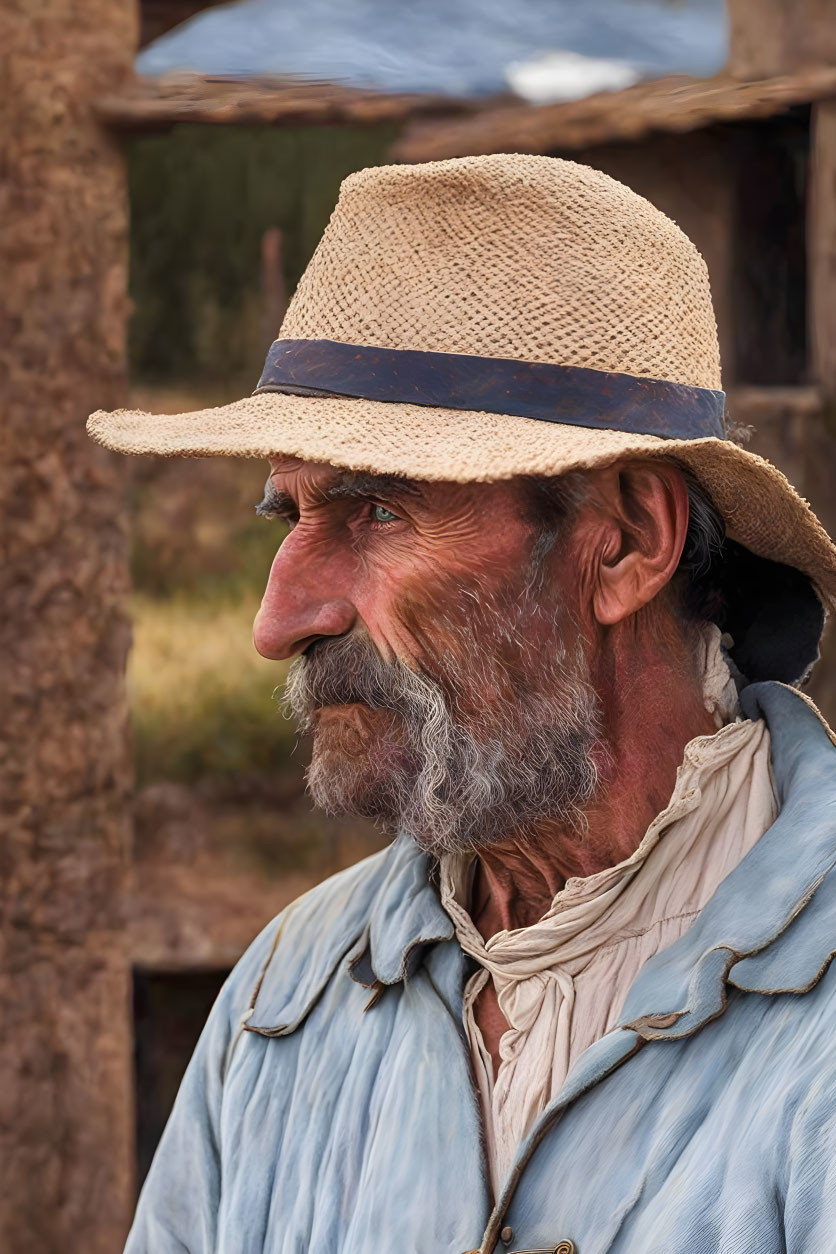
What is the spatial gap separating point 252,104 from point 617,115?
3.09ft

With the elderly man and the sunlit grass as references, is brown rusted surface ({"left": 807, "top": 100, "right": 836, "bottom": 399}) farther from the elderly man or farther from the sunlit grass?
the elderly man

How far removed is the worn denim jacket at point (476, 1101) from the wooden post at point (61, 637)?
72.8 inches

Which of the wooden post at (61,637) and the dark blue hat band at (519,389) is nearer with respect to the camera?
the dark blue hat band at (519,389)

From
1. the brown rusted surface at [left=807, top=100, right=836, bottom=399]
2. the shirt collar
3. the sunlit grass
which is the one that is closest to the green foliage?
the sunlit grass

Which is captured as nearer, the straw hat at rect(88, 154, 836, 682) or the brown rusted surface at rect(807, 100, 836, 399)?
the straw hat at rect(88, 154, 836, 682)

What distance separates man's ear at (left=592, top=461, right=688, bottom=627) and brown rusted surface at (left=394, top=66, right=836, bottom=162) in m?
2.40

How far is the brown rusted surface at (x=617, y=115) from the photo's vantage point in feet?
13.1

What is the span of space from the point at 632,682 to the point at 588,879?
0.83 ft

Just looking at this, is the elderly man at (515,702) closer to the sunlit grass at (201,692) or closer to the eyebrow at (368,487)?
the eyebrow at (368,487)

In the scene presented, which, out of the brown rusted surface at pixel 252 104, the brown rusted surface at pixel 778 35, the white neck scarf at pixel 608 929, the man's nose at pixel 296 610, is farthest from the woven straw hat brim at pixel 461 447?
the brown rusted surface at pixel 778 35

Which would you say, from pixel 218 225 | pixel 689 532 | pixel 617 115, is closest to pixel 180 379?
pixel 218 225

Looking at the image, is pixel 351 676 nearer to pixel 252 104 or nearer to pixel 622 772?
pixel 622 772

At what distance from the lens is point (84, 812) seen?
3955 mm

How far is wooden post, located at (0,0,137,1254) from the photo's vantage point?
12.6 ft
